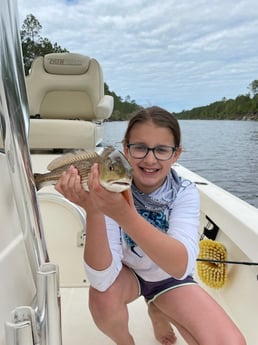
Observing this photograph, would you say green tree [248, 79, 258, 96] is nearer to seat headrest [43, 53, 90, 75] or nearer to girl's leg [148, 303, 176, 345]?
seat headrest [43, 53, 90, 75]

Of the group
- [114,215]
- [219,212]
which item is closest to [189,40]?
[219,212]

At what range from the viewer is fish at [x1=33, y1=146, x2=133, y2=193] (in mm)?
684

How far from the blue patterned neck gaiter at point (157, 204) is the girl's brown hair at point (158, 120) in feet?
0.51

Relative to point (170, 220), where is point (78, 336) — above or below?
below

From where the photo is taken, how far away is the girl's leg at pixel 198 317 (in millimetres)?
1128

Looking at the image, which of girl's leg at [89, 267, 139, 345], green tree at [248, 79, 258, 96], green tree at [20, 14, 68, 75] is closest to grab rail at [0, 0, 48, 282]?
girl's leg at [89, 267, 139, 345]

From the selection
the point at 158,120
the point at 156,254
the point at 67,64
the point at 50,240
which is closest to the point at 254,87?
the point at 67,64

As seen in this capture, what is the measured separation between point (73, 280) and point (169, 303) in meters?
0.79

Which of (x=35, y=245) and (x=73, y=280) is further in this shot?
(x=73, y=280)

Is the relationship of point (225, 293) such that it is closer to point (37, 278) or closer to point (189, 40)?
point (37, 278)

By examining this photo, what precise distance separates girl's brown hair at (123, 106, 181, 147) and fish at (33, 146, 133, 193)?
392mm

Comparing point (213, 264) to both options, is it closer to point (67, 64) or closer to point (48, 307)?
point (48, 307)

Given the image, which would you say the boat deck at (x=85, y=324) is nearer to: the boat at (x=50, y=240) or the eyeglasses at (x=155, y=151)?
the boat at (x=50, y=240)

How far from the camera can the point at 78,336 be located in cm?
158
